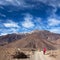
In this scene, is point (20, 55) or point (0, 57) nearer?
point (0, 57)

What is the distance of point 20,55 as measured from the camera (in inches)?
1231

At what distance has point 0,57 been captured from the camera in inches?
888

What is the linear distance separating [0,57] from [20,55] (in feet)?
29.5
